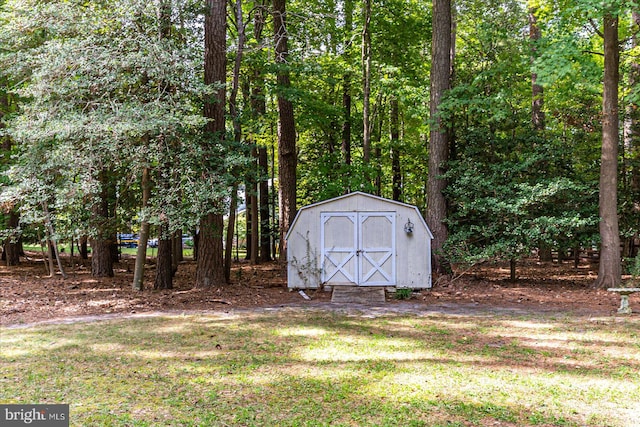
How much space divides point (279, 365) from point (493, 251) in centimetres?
774

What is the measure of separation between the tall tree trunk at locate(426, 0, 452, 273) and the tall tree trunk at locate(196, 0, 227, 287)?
569 cm

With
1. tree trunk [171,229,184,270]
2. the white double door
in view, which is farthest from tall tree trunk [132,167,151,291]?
the white double door

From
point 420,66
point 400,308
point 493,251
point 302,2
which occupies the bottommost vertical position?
point 400,308

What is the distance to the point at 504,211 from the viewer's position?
1216 centimetres

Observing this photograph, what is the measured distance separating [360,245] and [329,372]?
21.9ft

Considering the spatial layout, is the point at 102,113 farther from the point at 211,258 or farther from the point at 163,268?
the point at 163,268

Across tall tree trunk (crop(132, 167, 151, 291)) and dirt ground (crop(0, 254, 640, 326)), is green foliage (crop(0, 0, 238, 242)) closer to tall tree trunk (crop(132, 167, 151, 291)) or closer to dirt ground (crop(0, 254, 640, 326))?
tall tree trunk (crop(132, 167, 151, 291))

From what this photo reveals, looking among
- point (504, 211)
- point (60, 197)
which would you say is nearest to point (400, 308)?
point (504, 211)

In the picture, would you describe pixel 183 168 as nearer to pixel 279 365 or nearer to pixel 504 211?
pixel 279 365

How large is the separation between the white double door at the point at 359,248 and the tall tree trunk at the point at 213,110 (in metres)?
2.60

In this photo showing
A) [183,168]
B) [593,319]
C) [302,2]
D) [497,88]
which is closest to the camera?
[593,319]

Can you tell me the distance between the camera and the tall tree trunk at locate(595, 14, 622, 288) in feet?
37.1

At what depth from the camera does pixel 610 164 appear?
37.5 ft

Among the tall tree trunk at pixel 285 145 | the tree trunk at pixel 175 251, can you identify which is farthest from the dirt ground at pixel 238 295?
the tall tree trunk at pixel 285 145
